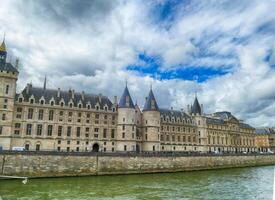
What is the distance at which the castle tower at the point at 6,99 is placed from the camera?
44.4m

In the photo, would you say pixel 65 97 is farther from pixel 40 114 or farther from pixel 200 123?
pixel 200 123

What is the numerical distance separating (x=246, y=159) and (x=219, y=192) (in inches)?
1751

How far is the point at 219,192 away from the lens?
83.7 ft

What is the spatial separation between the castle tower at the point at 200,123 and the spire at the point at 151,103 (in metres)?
21.8

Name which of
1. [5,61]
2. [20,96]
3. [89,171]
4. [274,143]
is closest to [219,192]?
[89,171]

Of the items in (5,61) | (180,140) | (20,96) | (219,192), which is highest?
(5,61)

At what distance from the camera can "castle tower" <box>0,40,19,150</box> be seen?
44406 millimetres

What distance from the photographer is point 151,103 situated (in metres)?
61.1

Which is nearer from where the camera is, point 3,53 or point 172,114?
point 3,53

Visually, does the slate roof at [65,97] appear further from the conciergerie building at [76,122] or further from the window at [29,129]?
the window at [29,129]

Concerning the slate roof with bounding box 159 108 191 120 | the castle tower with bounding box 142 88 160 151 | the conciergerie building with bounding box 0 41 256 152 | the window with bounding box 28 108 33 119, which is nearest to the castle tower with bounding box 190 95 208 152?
the slate roof with bounding box 159 108 191 120

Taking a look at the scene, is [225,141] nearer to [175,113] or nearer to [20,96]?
[175,113]

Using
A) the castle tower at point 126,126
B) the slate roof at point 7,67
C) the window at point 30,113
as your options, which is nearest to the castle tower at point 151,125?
the castle tower at point 126,126

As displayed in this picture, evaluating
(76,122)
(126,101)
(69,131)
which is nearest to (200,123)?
(126,101)
